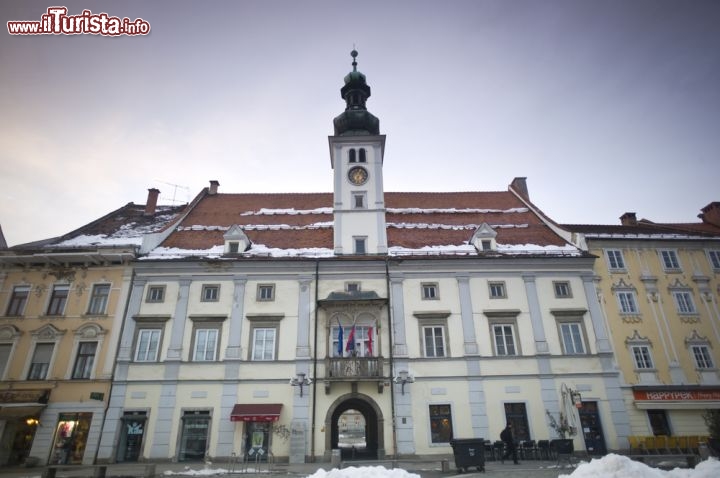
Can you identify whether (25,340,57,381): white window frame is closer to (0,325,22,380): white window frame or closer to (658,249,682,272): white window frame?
(0,325,22,380): white window frame

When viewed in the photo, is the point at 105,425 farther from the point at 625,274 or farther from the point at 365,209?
the point at 625,274

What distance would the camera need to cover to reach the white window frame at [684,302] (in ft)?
83.7

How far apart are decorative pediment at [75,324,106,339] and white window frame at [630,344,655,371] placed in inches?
1176

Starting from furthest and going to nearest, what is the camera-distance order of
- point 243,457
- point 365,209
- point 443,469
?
point 365,209
point 243,457
point 443,469

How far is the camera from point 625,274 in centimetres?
2638

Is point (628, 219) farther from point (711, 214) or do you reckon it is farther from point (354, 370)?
point (354, 370)

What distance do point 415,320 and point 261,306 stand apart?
353 inches

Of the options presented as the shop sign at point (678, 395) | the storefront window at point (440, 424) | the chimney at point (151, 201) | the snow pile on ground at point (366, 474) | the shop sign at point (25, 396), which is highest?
the chimney at point (151, 201)

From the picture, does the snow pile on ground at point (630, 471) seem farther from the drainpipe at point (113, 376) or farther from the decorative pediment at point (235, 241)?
the drainpipe at point (113, 376)

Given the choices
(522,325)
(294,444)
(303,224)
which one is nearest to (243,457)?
(294,444)

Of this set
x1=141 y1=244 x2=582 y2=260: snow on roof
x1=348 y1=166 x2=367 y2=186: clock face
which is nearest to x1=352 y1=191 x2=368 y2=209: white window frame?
x1=348 y1=166 x2=367 y2=186: clock face

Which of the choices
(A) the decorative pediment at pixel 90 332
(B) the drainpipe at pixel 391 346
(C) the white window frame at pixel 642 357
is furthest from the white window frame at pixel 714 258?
(A) the decorative pediment at pixel 90 332

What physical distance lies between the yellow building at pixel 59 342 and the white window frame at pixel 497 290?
70.1 ft

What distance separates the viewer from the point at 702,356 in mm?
24422
